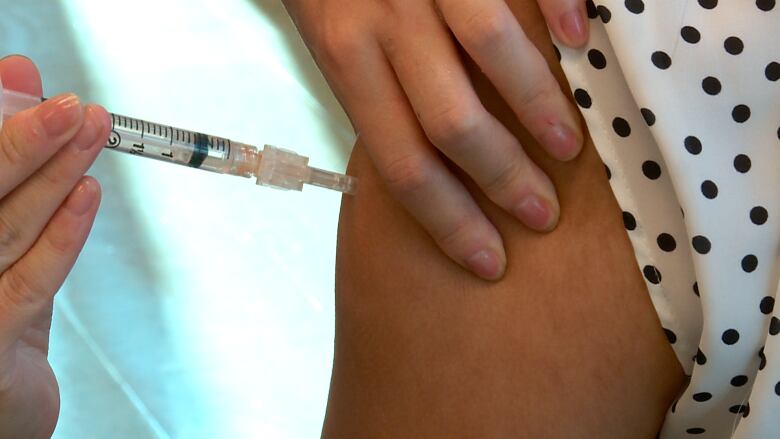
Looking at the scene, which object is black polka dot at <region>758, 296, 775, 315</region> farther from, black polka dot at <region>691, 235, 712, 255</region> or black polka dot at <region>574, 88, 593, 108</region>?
black polka dot at <region>574, 88, 593, 108</region>

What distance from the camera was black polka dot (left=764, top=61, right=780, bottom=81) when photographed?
1.97 ft

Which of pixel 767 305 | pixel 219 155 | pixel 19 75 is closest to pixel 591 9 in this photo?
pixel 767 305

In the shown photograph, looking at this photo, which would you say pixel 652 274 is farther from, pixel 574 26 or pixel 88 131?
pixel 88 131

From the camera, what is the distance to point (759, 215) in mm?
624

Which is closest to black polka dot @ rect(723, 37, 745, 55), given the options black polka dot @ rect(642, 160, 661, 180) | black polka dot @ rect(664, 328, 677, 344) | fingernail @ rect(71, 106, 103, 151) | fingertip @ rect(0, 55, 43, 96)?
black polka dot @ rect(642, 160, 661, 180)

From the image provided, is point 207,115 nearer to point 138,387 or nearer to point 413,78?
point 138,387

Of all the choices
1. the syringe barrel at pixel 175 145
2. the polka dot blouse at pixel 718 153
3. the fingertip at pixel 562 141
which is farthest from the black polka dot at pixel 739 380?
the syringe barrel at pixel 175 145

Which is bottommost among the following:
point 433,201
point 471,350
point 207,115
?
point 207,115

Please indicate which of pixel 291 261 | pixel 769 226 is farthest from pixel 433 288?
pixel 291 261

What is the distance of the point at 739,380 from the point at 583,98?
25 cm

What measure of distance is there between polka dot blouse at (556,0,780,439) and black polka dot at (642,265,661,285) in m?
0.02

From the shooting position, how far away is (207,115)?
152 cm

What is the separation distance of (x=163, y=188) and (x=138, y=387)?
0.34 meters

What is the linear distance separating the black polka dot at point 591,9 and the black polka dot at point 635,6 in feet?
0.12
